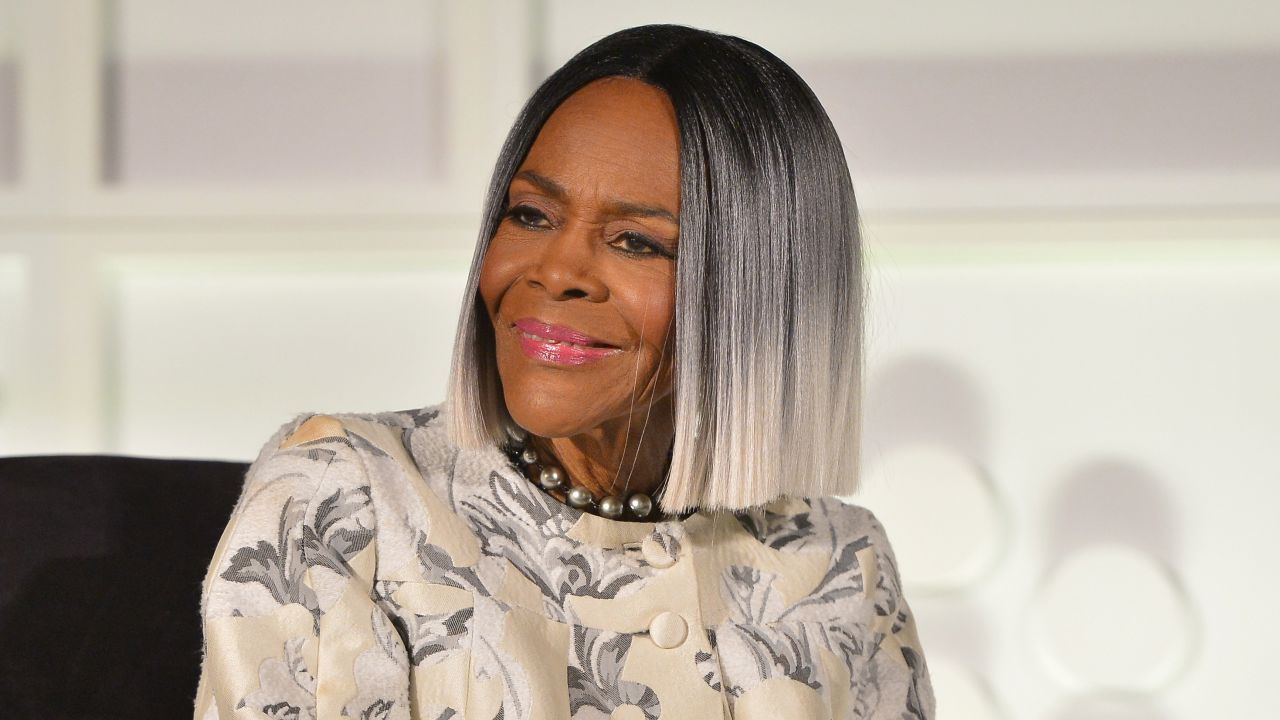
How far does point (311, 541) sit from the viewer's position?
3.82 ft

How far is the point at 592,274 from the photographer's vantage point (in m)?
1.26

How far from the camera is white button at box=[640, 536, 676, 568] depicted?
51.6 inches

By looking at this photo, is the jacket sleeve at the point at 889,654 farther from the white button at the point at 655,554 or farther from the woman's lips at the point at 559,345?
the woman's lips at the point at 559,345

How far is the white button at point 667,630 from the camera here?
50.0 inches

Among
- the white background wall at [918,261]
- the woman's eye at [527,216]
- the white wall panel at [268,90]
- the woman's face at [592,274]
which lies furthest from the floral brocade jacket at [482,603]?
the white wall panel at [268,90]

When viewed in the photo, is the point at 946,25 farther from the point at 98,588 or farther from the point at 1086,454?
the point at 98,588

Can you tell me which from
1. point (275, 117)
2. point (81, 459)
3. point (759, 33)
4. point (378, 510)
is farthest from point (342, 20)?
point (378, 510)

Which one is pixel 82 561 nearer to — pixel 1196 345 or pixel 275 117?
pixel 275 117

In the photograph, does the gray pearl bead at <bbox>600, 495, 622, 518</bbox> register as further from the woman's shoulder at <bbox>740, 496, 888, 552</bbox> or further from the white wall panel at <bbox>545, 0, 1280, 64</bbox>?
the white wall panel at <bbox>545, 0, 1280, 64</bbox>

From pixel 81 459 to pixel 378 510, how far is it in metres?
0.35

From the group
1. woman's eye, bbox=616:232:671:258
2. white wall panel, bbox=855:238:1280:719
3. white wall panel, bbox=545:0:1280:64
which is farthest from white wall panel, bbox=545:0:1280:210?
woman's eye, bbox=616:232:671:258

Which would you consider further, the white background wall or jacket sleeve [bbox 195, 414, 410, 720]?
the white background wall

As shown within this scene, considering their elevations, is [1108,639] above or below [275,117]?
below

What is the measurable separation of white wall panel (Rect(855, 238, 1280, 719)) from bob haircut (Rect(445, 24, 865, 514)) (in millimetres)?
1026
